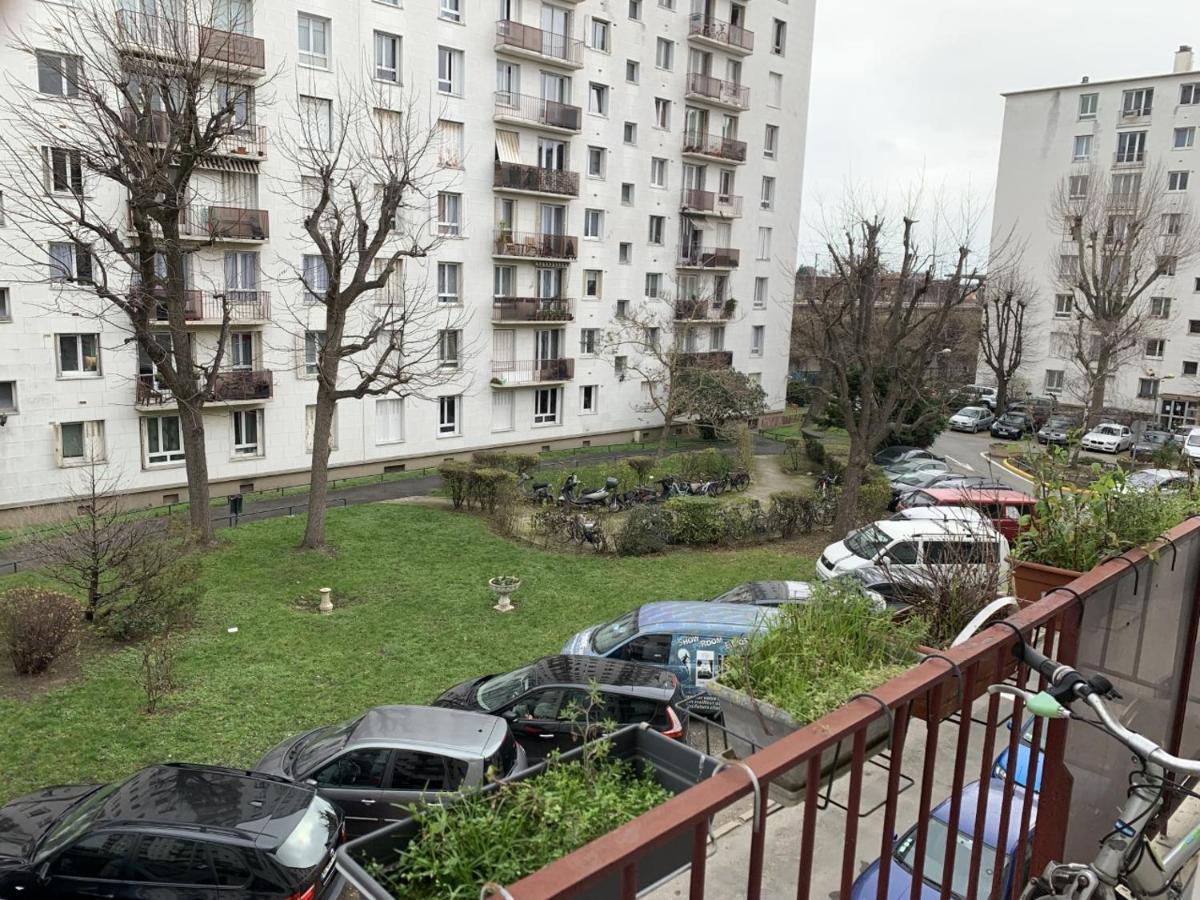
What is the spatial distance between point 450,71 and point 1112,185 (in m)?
35.6

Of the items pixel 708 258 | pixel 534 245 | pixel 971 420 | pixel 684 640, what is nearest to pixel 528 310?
pixel 534 245

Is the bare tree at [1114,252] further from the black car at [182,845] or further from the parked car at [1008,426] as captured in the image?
the black car at [182,845]

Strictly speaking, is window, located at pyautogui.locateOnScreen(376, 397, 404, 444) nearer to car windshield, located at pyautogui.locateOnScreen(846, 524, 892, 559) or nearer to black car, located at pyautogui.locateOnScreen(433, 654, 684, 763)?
car windshield, located at pyautogui.locateOnScreen(846, 524, 892, 559)

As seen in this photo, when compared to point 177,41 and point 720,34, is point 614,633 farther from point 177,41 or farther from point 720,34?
point 720,34

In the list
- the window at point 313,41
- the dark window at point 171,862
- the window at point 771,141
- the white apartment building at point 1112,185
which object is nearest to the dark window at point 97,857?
the dark window at point 171,862

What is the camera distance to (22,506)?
22.5m

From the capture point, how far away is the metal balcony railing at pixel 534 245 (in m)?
31.3

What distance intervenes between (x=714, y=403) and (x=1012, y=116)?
29.6 metres

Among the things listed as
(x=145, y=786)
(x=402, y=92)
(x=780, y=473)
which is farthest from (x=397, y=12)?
(x=145, y=786)

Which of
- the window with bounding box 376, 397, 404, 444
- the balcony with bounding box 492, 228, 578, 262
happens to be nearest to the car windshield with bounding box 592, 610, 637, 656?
the window with bounding box 376, 397, 404, 444

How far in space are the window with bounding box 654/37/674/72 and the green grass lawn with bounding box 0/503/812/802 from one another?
22.8 meters

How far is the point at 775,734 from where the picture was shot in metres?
2.90

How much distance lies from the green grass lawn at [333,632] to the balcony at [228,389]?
214 inches

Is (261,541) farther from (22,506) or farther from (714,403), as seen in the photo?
(714,403)
